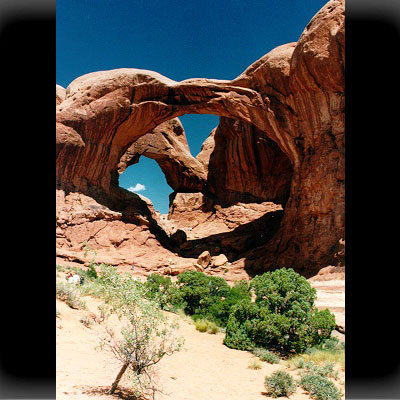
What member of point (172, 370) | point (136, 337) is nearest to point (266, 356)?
point (172, 370)

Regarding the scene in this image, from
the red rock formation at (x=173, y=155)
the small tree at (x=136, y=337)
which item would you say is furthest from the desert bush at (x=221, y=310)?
the red rock formation at (x=173, y=155)

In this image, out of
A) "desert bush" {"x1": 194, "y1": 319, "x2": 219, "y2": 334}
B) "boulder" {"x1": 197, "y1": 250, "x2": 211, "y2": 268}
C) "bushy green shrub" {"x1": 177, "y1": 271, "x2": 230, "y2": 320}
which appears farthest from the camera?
"boulder" {"x1": 197, "y1": 250, "x2": 211, "y2": 268}

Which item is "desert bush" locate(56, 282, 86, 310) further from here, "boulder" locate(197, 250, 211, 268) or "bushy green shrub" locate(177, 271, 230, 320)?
"boulder" locate(197, 250, 211, 268)

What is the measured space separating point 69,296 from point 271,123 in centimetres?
1405

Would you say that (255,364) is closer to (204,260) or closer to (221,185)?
(204,260)

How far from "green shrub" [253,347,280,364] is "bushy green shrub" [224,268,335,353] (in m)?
0.29

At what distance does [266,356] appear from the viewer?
808 cm

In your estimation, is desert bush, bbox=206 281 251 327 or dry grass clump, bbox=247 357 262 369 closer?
dry grass clump, bbox=247 357 262 369

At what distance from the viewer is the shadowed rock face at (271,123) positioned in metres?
16.0

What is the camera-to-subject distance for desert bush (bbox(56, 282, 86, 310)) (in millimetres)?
9266

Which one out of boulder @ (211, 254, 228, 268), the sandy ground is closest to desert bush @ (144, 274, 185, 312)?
the sandy ground

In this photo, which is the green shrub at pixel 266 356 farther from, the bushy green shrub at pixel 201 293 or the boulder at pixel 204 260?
the boulder at pixel 204 260

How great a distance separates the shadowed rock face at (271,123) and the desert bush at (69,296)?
1040cm
